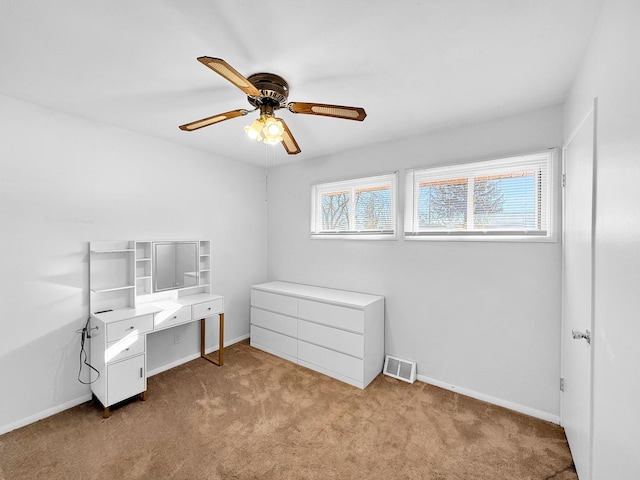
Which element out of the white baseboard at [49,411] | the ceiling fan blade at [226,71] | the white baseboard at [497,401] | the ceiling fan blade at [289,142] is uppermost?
the ceiling fan blade at [226,71]

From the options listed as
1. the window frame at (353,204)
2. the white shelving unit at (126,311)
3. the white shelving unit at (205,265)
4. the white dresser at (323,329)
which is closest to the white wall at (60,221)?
the white shelving unit at (126,311)

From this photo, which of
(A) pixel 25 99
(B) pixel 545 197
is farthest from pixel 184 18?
(B) pixel 545 197

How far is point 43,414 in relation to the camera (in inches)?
92.3

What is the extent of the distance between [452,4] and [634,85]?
78 centimetres

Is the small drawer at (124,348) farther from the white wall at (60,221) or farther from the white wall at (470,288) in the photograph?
the white wall at (470,288)

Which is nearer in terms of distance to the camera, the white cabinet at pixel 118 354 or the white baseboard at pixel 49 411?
the white baseboard at pixel 49 411

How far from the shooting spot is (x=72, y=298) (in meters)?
2.52

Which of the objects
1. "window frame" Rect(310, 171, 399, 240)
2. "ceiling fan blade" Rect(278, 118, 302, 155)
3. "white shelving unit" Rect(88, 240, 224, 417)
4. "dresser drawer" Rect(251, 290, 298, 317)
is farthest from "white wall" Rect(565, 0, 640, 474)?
"white shelving unit" Rect(88, 240, 224, 417)

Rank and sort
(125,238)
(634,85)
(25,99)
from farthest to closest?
(125,238) < (25,99) < (634,85)

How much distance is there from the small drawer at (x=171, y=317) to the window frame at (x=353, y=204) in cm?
174

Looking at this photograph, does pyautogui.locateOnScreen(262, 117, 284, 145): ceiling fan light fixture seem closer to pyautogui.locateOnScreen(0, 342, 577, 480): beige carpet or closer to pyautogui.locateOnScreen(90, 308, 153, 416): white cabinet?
pyautogui.locateOnScreen(90, 308, 153, 416): white cabinet

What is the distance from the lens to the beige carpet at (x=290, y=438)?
6.01 feet

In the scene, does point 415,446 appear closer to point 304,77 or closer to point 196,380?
point 196,380

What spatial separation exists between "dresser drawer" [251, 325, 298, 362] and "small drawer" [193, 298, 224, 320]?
2.25ft
